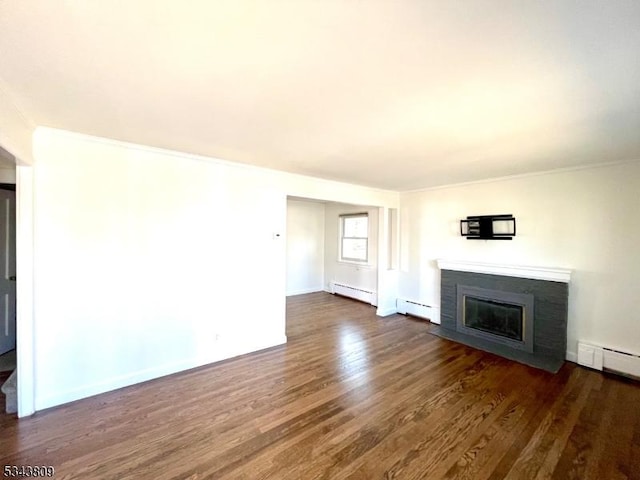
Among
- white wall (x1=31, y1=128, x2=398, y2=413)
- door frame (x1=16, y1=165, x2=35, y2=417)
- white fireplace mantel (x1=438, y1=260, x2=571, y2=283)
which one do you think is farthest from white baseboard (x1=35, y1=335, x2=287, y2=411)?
white fireplace mantel (x1=438, y1=260, x2=571, y2=283)

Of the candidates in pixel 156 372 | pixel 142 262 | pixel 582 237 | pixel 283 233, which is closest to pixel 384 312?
pixel 283 233

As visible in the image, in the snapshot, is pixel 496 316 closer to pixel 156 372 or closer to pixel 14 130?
pixel 156 372

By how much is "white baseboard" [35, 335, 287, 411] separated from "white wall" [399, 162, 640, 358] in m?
3.54

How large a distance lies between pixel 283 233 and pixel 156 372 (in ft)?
7.16

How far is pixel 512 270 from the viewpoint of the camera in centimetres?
383

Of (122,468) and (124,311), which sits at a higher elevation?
(124,311)

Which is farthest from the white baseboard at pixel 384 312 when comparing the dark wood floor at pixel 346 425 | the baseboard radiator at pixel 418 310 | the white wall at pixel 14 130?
the white wall at pixel 14 130

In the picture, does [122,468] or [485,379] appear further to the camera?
[485,379]

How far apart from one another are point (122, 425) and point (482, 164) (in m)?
4.50

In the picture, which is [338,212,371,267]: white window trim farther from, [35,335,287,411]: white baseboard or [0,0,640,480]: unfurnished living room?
[35,335,287,411]: white baseboard

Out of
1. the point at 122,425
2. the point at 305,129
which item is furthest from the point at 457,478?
the point at 305,129

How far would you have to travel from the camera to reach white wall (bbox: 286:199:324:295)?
7020 mm

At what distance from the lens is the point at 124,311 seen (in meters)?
2.75

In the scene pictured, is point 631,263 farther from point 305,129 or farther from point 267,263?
point 267,263
